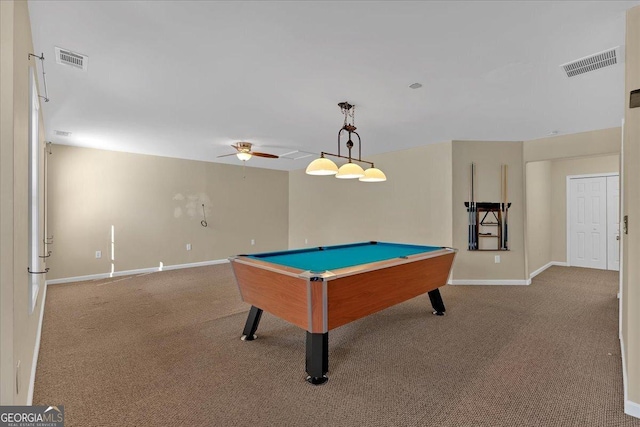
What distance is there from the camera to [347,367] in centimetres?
229

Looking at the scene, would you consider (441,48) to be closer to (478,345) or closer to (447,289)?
(478,345)

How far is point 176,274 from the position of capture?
5.71 meters

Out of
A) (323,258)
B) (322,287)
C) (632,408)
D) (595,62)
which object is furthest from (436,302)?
(595,62)

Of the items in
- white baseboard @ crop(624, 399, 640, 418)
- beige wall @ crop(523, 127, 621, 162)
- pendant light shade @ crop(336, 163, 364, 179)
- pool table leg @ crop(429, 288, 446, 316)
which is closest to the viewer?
white baseboard @ crop(624, 399, 640, 418)

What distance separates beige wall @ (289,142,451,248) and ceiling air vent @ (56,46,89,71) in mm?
4678

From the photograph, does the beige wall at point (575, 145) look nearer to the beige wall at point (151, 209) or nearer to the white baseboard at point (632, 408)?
the white baseboard at point (632, 408)

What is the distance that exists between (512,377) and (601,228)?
5772 mm

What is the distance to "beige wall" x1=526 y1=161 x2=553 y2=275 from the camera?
5301 mm

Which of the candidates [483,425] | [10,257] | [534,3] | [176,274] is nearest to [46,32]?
[10,257]

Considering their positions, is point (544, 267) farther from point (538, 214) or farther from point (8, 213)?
point (8, 213)

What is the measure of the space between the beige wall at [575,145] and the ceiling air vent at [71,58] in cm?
575

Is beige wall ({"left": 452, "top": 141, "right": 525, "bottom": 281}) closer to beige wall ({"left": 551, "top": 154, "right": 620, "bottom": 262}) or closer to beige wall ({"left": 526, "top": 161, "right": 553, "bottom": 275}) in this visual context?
beige wall ({"left": 526, "top": 161, "right": 553, "bottom": 275})

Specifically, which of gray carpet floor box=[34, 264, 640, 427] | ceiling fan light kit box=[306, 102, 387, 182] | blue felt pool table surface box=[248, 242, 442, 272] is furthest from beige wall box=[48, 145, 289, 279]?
ceiling fan light kit box=[306, 102, 387, 182]

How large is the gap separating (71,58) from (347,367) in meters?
3.21
